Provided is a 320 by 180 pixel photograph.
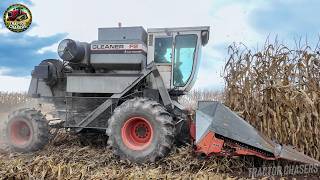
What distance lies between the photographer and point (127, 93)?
7570 mm

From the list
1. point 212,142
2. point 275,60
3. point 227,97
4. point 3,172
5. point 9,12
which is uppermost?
point 9,12

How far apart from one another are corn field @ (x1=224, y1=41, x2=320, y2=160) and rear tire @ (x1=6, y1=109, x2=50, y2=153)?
12.1ft

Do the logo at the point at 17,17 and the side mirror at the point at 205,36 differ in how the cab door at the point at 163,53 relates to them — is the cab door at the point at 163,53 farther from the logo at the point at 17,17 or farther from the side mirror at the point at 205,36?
the logo at the point at 17,17

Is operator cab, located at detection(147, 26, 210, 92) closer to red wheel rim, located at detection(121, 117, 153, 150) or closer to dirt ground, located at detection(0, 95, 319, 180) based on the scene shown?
red wheel rim, located at detection(121, 117, 153, 150)

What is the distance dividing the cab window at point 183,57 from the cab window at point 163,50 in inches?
5.6

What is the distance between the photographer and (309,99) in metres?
6.46

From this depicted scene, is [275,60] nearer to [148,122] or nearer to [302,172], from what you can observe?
[302,172]

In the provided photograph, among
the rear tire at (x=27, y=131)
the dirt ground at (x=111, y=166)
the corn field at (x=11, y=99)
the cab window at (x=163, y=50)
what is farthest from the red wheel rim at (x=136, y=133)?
the corn field at (x=11, y=99)

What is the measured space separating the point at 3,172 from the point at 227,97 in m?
3.99

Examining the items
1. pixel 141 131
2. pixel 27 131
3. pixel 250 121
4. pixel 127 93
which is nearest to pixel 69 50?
pixel 127 93

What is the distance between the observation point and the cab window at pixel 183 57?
7637 mm

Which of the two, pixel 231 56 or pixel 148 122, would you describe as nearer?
pixel 148 122

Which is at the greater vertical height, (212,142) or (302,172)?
(212,142)

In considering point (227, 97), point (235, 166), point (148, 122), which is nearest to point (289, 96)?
point (227, 97)
